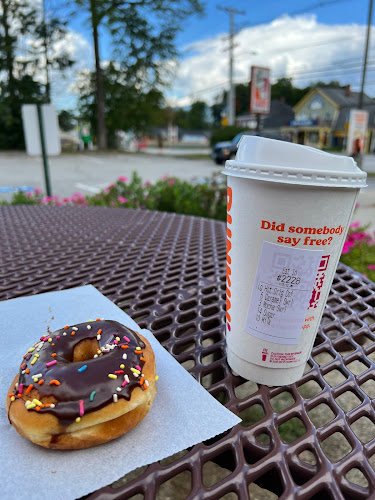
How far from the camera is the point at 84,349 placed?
0.78m

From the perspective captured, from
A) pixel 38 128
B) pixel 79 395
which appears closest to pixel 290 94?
pixel 38 128

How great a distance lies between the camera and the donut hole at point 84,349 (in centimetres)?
77

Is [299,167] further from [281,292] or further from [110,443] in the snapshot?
[110,443]

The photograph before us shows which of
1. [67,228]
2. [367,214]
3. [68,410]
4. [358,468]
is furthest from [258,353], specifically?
[367,214]

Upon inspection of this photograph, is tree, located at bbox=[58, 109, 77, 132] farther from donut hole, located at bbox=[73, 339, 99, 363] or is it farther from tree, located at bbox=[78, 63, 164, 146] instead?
donut hole, located at bbox=[73, 339, 99, 363]

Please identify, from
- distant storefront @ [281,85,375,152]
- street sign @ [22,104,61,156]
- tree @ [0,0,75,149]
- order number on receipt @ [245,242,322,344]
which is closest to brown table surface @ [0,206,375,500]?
order number on receipt @ [245,242,322,344]

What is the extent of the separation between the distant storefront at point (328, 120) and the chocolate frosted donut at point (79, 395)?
45076 millimetres

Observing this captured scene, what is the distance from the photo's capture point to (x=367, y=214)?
22.0 feet

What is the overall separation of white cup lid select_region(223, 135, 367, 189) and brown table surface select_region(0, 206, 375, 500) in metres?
0.46

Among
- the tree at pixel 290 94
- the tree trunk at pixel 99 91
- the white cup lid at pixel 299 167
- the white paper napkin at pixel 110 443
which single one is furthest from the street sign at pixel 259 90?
the tree at pixel 290 94

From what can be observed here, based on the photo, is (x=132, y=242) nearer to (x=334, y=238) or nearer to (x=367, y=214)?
(x=334, y=238)

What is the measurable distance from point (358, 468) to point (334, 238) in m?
0.42

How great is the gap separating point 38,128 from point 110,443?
18.0 feet

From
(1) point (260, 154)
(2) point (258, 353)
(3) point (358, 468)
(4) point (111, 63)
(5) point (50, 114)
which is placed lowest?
(3) point (358, 468)
